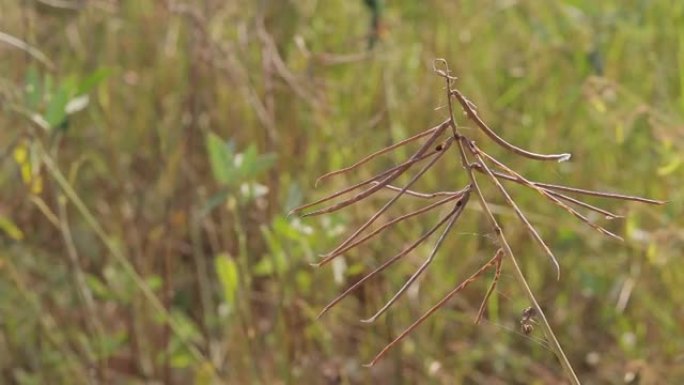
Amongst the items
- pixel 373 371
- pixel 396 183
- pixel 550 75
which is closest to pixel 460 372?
pixel 373 371

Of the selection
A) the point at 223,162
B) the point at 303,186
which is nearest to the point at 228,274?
the point at 223,162

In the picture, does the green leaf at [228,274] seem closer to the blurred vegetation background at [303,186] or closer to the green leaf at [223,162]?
the blurred vegetation background at [303,186]

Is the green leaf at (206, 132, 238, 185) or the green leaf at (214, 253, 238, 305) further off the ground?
the green leaf at (206, 132, 238, 185)

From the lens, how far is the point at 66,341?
5.83ft

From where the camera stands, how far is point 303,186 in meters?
1.88

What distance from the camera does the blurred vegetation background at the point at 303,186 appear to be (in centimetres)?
150

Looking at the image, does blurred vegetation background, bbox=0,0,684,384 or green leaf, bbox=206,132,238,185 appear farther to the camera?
blurred vegetation background, bbox=0,0,684,384

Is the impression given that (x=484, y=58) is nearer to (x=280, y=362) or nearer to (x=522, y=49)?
(x=522, y=49)

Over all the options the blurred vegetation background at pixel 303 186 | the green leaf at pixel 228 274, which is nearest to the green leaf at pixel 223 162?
the blurred vegetation background at pixel 303 186

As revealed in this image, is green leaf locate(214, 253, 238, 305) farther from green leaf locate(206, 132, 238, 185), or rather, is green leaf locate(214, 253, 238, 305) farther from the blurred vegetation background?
green leaf locate(206, 132, 238, 185)

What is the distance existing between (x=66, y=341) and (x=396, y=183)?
1.96 feet

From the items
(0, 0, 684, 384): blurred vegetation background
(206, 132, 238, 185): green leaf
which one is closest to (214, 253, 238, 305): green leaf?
(0, 0, 684, 384): blurred vegetation background

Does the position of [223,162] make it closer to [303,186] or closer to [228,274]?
[228,274]

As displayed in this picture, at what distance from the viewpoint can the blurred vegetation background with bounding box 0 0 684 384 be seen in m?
1.50
